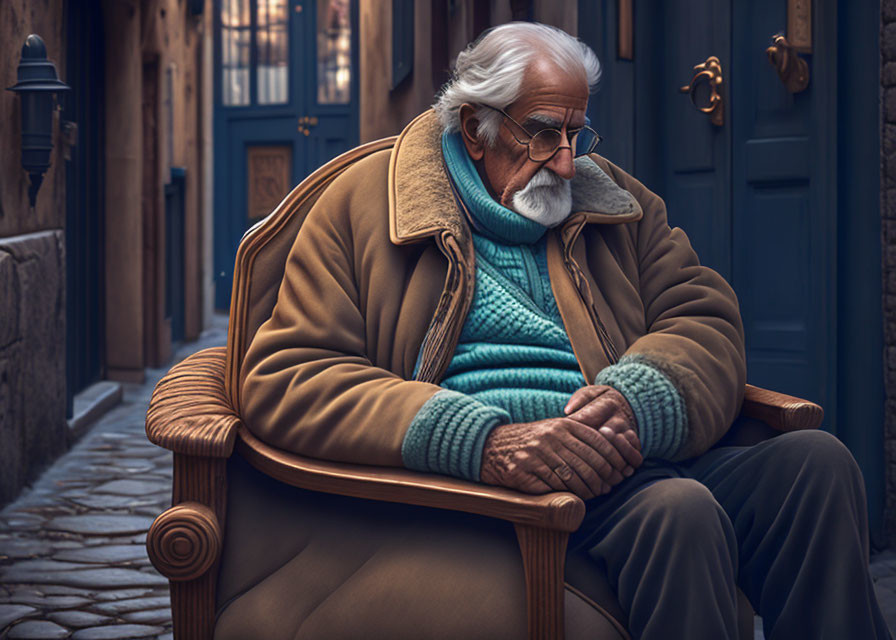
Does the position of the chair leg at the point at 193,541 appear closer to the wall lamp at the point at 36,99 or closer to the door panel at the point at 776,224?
the door panel at the point at 776,224

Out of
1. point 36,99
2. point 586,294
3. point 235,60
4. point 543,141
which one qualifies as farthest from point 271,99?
point 586,294

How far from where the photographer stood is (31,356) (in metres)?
5.65

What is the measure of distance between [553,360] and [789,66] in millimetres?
2276

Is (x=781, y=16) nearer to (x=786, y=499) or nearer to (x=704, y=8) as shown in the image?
(x=704, y=8)

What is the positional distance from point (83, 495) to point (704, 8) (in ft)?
11.2

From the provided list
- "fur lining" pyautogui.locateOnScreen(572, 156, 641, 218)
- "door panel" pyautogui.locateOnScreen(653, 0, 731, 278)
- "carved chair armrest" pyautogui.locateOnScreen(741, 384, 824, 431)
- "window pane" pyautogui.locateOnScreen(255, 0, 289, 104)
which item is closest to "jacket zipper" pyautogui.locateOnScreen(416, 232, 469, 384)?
"fur lining" pyautogui.locateOnScreen(572, 156, 641, 218)

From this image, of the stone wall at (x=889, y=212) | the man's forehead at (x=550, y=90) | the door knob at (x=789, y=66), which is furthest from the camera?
the door knob at (x=789, y=66)

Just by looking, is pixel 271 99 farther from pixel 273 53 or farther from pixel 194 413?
pixel 194 413

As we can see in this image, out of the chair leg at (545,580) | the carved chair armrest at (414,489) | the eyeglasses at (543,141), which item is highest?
the eyeglasses at (543,141)

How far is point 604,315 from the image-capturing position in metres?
2.61

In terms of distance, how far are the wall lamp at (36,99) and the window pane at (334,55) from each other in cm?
961

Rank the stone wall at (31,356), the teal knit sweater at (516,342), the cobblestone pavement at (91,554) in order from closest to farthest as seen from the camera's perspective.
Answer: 1. the teal knit sweater at (516,342)
2. the cobblestone pavement at (91,554)
3. the stone wall at (31,356)

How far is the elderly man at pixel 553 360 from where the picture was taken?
7.14ft

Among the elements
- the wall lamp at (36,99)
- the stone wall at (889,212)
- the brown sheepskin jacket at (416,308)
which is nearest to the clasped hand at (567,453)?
the brown sheepskin jacket at (416,308)
